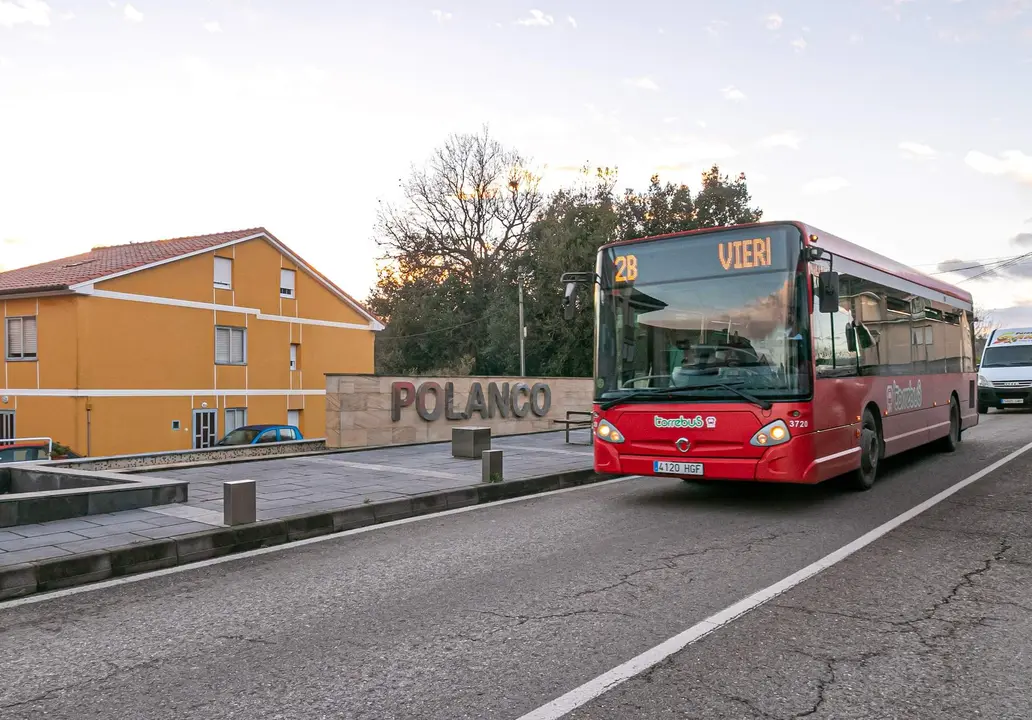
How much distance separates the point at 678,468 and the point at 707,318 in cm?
159

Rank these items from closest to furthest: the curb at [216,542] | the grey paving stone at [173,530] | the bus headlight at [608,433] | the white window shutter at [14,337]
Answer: the curb at [216,542] → the grey paving stone at [173,530] → the bus headlight at [608,433] → the white window shutter at [14,337]

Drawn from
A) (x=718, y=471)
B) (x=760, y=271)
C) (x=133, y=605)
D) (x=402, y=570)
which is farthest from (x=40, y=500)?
(x=760, y=271)

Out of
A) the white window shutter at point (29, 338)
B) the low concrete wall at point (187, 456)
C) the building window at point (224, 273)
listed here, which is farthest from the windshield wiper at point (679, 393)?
the building window at point (224, 273)

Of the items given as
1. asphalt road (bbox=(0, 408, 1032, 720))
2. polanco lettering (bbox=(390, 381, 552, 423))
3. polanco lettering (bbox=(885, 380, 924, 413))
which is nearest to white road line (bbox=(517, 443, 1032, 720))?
asphalt road (bbox=(0, 408, 1032, 720))

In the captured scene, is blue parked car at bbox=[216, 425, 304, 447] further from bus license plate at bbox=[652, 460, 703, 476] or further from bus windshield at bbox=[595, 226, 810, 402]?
bus license plate at bbox=[652, 460, 703, 476]

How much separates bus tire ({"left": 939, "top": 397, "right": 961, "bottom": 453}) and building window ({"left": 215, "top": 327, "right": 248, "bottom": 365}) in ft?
93.3

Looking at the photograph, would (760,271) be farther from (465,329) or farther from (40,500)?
(465,329)

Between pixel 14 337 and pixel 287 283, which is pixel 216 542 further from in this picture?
pixel 287 283

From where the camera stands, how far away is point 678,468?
8273 mm

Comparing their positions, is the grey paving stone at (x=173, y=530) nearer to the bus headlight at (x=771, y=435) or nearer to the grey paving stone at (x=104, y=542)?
the grey paving stone at (x=104, y=542)

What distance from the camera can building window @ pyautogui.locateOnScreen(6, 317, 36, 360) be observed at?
29234 millimetres

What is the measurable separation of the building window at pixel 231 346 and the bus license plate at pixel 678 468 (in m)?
29.0

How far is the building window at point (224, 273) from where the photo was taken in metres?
34.1

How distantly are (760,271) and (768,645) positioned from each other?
4697 mm
